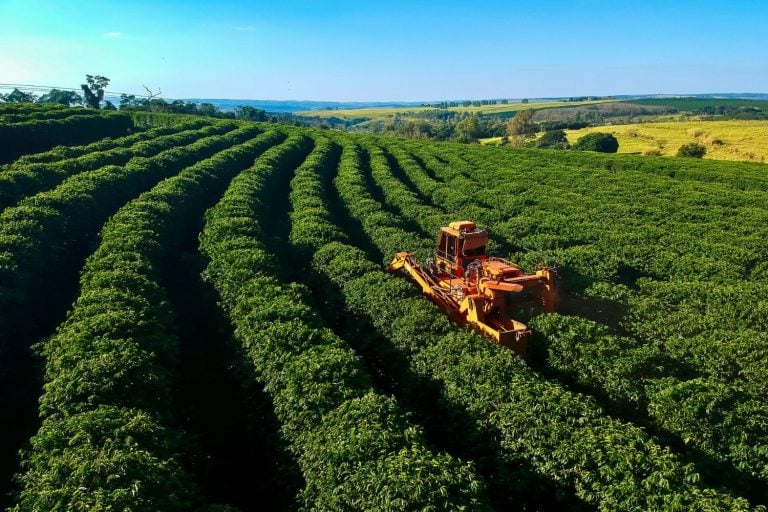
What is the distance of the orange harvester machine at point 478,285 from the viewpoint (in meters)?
15.4

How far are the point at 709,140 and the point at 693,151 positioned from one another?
8435 millimetres

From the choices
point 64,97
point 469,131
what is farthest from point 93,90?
point 469,131

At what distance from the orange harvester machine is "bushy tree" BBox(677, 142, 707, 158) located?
63.9 m

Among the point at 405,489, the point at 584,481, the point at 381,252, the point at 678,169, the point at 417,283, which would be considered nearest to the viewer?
the point at 405,489

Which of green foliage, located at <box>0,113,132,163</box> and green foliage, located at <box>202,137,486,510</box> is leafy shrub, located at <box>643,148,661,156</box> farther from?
green foliage, located at <box>0,113,132,163</box>

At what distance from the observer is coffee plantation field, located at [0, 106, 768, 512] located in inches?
391

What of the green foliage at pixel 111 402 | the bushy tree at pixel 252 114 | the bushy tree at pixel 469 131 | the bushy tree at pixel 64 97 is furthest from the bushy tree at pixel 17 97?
the green foliage at pixel 111 402

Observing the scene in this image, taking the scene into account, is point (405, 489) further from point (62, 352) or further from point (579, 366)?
point (62, 352)

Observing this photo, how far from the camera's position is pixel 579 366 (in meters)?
14.4

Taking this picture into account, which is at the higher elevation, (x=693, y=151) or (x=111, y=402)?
(x=111, y=402)

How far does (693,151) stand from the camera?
68.6 m

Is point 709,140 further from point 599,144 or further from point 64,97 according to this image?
point 64,97

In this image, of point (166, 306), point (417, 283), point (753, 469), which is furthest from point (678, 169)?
point (166, 306)

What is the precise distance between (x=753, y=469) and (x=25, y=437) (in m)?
17.9
